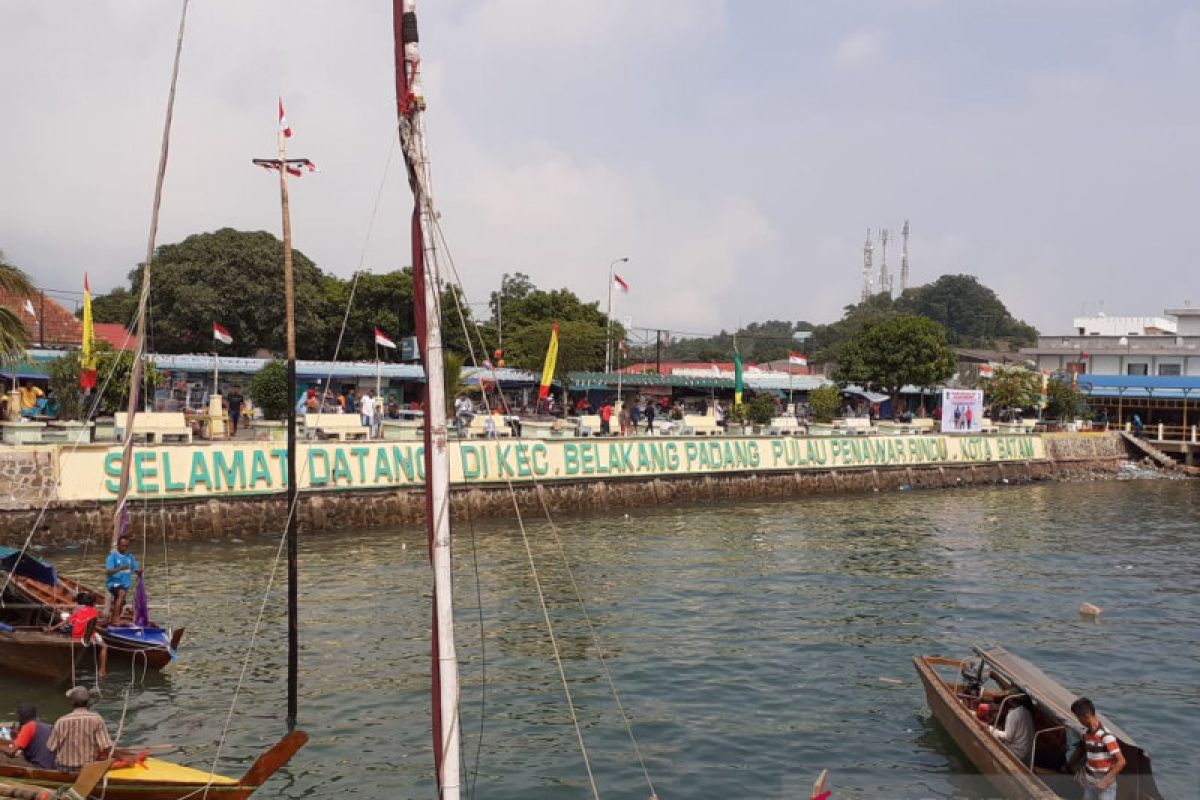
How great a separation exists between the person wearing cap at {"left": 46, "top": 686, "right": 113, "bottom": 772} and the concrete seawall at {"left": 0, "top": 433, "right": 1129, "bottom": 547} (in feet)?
19.8

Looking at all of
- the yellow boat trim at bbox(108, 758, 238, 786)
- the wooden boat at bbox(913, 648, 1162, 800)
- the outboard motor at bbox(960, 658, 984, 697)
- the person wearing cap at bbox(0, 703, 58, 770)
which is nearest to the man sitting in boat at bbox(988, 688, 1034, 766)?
the wooden boat at bbox(913, 648, 1162, 800)

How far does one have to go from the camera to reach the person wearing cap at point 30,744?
12.3m

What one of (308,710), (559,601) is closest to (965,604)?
(559,601)

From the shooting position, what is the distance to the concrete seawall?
27500 mm

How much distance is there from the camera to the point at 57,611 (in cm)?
1836

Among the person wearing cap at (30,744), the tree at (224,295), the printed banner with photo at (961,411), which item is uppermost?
the tree at (224,295)

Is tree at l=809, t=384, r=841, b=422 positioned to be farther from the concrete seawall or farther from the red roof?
the red roof

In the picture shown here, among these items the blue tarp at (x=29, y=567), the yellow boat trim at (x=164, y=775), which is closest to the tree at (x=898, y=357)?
the blue tarp at (x=29, y=567)

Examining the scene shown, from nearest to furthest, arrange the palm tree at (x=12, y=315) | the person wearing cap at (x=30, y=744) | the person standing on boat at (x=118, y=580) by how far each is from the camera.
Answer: the person wearing cap at (x=30, y=744) < the person standing on boat at (x=118, y=580) < the palm tree at (x=12, y=315)

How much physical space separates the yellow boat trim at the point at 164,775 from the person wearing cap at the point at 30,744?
106 centimetres

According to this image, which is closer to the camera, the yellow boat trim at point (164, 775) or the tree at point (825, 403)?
the yellow boat trim at point (164, 775)

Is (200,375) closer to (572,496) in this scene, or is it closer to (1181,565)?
(572,496)

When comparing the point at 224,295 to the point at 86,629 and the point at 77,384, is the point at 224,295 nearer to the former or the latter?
the point at 77,384

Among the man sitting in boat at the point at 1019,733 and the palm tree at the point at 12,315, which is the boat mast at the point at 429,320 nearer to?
the man sitting in boat at the point at 1019,733
